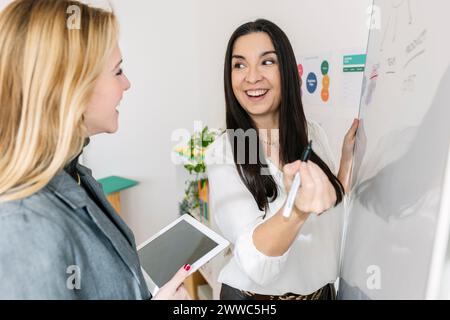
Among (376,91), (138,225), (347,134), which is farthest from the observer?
(138,225)

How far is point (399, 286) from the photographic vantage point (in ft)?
1.10

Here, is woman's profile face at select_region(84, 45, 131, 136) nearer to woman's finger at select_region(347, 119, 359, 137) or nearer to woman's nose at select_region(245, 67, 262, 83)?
woman's nose at select_region(245, 67, 262, 83)

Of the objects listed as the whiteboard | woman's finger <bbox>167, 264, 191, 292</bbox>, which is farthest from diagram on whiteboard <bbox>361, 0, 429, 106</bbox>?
woman's finger <bbox>167, 264, 191, 292</bbox>

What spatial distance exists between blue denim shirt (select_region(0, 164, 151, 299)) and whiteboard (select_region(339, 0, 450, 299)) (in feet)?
1.07

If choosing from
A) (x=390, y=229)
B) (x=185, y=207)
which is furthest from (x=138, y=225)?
(x=390, y=229)

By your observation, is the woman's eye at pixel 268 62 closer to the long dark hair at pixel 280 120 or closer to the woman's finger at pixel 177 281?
the long dark hair at pixel 280 120

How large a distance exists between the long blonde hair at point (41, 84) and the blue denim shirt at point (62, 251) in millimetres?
23

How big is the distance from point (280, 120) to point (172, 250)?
32 centimetres

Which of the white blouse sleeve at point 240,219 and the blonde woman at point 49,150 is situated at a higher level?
the blonde woman at point 49,150

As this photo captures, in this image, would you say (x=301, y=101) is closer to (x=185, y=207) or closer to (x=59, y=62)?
(x=59, y=62)

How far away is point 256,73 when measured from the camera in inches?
20.9

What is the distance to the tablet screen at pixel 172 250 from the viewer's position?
56 centimetres

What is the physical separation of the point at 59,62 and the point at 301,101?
41 cm

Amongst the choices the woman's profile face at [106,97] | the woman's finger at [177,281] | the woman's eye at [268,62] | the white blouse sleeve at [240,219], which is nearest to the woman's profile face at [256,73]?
the woman's eye at [268,62]
